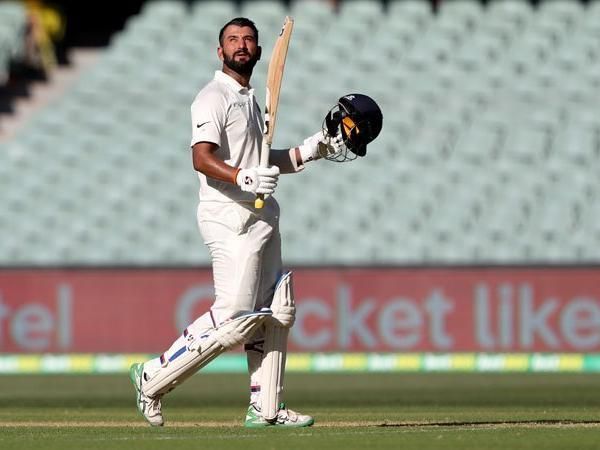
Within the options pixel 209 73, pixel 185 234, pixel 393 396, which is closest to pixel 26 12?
pixel 209 73

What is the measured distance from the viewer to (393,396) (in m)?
10.5

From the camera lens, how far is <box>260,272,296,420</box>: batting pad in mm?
6574

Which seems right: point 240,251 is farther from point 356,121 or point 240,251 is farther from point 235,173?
point 356,121

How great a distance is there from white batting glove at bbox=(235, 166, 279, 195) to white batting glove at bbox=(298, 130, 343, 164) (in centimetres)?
66

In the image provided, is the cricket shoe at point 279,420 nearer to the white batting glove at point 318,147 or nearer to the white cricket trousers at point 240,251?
the white cricket trousers at point 240,251

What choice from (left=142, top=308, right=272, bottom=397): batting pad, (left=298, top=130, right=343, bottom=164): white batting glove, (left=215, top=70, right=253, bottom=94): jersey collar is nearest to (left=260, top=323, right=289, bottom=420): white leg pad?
(left=142, top=308, right=272, bottom=397): batting pad

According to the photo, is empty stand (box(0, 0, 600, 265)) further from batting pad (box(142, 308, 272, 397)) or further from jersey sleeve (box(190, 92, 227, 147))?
jersey sleeve (box(190, 92, 227, 147))

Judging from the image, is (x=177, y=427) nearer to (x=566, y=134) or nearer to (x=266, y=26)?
(x=566, y=134)

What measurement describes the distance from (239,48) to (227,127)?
352 millimetres

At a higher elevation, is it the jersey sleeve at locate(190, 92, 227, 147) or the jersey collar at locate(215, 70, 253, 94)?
the jersey collar at locate(215, 70, 253, 94)

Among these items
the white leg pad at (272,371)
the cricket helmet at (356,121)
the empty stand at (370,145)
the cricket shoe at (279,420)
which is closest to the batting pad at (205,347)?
the white leg pad at (272,371)

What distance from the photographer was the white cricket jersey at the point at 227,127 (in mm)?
6418

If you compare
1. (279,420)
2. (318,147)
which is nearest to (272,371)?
(279,420)

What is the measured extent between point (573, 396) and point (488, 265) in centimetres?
333
